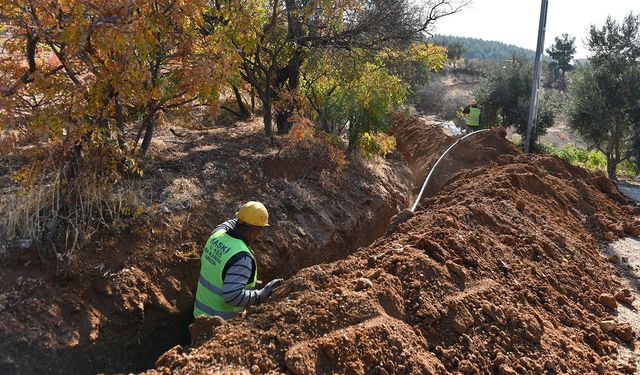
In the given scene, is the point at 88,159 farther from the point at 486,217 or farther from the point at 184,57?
the point at 486,217

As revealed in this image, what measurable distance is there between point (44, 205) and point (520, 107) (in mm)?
20858

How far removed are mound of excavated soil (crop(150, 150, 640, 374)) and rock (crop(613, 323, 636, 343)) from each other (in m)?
0.01

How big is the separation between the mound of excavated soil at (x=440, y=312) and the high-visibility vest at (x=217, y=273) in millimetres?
592

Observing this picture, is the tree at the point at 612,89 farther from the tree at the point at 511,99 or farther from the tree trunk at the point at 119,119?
the tree trunk at the point at 119,119

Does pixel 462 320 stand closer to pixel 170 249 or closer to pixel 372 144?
pixel 170 249

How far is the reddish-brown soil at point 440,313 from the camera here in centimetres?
357

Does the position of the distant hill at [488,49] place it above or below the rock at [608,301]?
above

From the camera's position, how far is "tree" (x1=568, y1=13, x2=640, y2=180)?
60.5 feet

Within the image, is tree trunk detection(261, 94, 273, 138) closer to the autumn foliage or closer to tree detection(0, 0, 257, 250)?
the autumn foliage

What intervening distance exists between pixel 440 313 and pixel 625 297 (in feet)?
9.68

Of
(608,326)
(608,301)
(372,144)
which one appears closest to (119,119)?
(372,144)

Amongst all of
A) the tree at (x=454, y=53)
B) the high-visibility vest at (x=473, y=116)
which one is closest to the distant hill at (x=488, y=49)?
the tree at (x=454, y=53)

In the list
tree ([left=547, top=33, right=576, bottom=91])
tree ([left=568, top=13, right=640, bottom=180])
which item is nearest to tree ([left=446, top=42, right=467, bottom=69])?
tree ([left=547, top=33, right=576, bottom=91])

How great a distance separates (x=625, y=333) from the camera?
5.04 metres
